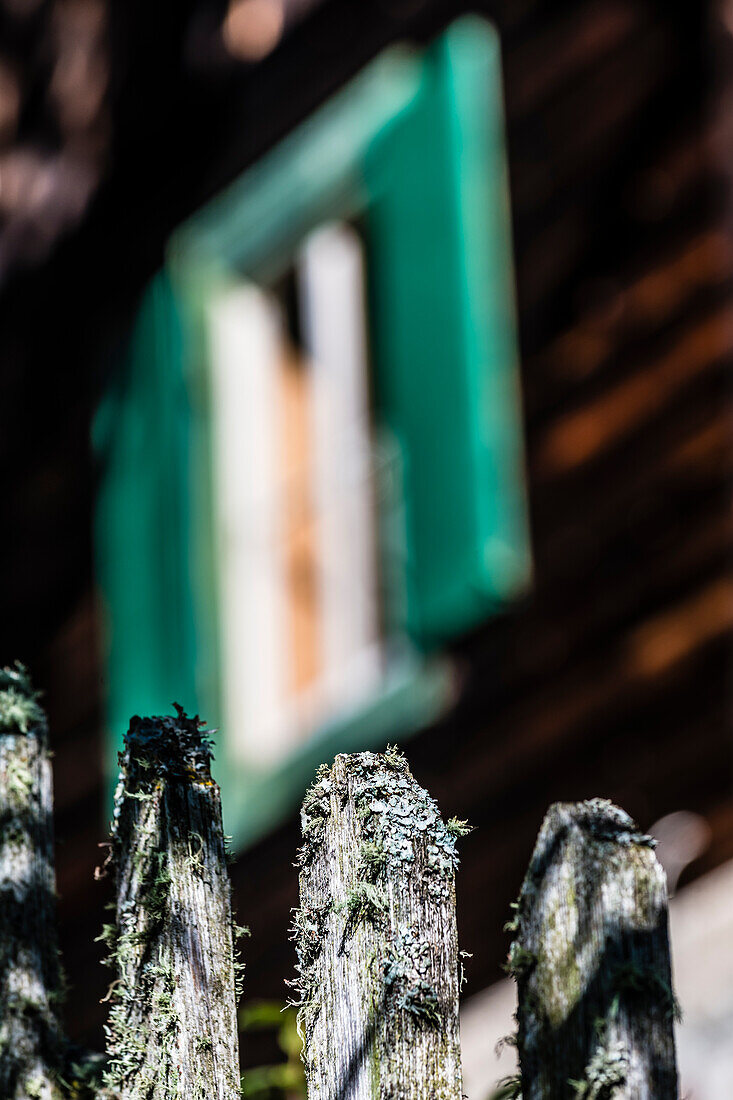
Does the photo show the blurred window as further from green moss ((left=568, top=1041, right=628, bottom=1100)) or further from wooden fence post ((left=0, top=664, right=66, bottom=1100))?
green moss ((left=568, top=1041, right=628, bottom=1100))

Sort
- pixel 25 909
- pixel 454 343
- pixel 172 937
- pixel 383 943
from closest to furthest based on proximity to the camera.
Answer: pixel 383 943 < pixel 172 937 < pixel 25 909 < pixel 454 343

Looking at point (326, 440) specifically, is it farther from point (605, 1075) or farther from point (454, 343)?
point (605, 1075)

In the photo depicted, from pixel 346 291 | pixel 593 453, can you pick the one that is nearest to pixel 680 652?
pixel 593 453

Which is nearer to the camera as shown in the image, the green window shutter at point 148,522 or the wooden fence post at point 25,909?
the wooden fence post at point 25,909

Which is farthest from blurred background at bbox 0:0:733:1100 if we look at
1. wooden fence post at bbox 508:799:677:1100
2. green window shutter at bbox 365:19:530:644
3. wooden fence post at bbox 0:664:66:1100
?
wooden fence post at bbox 508:799:677:1100

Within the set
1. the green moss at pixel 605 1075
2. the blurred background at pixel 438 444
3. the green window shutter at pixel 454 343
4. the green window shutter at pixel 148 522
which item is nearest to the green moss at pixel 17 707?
the green moss at pixel 605 1075

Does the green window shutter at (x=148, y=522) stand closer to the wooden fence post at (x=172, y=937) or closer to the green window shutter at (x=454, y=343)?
the green window shutter at (x=454, y=343)

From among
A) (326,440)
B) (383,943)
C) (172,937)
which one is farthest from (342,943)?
(326,440)
